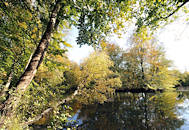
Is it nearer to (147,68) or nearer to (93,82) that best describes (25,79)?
(93,82)

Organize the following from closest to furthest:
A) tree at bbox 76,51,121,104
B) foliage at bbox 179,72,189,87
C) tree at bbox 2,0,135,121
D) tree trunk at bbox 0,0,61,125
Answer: tree trunk at bbox 0,0,61,125, tree at bbox 2,0,135,121, tree at bbox 76,51,121,104, foliage at bbox 179,72,189,87

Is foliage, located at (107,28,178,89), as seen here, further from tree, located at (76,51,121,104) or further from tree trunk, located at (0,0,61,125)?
tree trunk, located at (0,0,61,125)

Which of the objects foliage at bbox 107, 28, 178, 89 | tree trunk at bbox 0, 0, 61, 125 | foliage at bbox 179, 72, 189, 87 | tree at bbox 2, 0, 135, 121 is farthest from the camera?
foliage at bbox 179, 72, 189, 87

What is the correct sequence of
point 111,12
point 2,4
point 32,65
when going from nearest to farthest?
point 32,65 < point 2,4 < point 111,12

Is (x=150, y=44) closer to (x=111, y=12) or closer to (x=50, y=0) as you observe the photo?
(x=111, y=12)

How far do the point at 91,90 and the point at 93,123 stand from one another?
Result: 3.13 meters

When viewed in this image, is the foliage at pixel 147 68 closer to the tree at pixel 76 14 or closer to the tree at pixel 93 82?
the tree at pixel 93 82

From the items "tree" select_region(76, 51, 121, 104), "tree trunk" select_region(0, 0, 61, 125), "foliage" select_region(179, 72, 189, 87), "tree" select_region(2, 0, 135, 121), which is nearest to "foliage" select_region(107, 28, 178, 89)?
"tree" select_region(76, 51, 121, 104)

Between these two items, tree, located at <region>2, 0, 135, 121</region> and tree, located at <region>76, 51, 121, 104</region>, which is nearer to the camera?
tree, located at <region>2, 0, 135, 121</region>

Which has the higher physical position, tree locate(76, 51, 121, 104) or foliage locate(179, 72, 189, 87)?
foliage locate(179, 72, 189, 87)

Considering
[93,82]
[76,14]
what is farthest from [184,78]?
[76,14]

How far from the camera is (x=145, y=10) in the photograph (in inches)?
143

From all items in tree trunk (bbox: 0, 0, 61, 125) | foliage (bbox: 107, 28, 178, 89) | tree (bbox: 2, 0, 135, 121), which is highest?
foliage (bbox: 107, 28, 178, 89)

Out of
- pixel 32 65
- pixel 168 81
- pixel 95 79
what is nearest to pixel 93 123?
pixel 95 79
